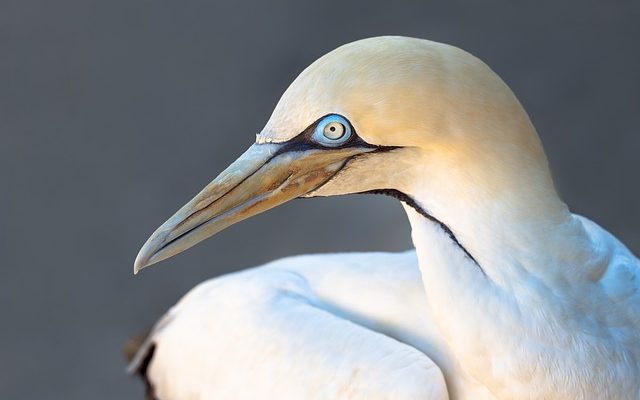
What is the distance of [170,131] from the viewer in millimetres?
4602

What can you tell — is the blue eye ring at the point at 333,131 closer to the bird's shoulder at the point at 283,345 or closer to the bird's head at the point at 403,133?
the bird's head at the point at 403,133

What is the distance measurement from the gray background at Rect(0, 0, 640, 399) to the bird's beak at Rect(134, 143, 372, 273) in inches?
77.2

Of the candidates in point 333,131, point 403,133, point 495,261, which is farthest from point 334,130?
point 495,261

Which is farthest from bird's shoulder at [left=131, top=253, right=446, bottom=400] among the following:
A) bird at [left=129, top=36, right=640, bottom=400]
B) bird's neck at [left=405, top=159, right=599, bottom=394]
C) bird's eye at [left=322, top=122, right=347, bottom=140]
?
bird's eye at [left=322, top=122, right=347, bottom=140]

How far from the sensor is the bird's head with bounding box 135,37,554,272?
170 centimetres

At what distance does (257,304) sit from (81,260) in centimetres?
185

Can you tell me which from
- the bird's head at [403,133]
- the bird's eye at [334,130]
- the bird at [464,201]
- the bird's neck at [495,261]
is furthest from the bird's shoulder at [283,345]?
the bird's eye at [334,130]

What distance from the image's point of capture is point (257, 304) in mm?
2557

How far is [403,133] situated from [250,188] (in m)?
0.29

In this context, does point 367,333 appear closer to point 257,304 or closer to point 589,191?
point 257,304

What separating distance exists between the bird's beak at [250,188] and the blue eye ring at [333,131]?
0.02m

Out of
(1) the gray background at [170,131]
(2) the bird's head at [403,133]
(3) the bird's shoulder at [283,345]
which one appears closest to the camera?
(2) the bird's head at [403,133]

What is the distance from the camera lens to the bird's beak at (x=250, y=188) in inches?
70.1

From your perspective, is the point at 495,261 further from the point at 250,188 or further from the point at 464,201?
the point at 250,188
